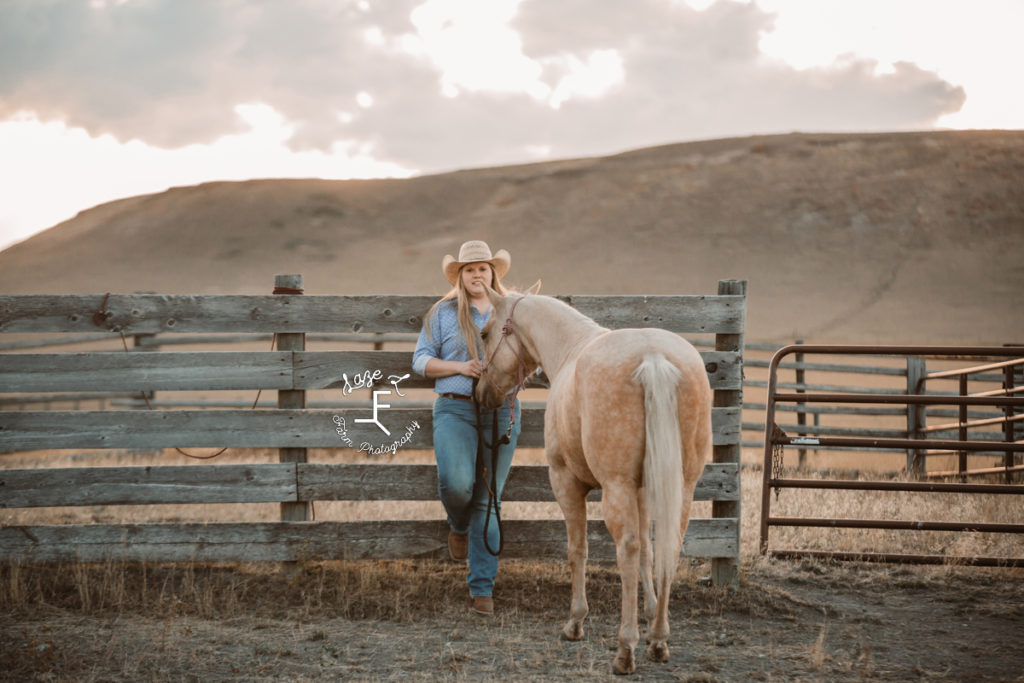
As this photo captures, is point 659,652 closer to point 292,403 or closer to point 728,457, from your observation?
point 728,457

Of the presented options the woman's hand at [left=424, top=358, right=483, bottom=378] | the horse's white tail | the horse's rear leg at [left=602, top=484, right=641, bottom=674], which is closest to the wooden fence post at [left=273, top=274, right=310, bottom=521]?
the woman's hand at [left=424, top=358, right=483, bottom=378]

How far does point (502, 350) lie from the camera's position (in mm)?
4430

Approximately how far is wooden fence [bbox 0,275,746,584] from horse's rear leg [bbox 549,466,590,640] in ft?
3.23

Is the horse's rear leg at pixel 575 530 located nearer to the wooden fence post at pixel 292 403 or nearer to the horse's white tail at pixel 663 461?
the horse's white tail at pixel 663 461

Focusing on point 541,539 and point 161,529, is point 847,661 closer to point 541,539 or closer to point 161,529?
point 541,539

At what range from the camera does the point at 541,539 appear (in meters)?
5.25

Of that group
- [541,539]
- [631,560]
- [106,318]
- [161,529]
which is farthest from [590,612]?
[106,318]

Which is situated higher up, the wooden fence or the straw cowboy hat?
the straw cowboy hat

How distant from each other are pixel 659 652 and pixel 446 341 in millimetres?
2183

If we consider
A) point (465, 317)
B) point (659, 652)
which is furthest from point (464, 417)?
point (659, 652)

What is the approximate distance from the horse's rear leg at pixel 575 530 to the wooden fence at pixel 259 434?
0.98 m

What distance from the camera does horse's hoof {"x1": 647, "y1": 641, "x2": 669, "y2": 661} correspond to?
373cm

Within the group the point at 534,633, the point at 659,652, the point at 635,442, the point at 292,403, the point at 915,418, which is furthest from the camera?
the point at 915,418

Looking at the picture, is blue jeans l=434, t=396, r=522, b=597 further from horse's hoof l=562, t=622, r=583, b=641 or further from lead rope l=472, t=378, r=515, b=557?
horse's hoof l=562, t=622, r=583, b=641
